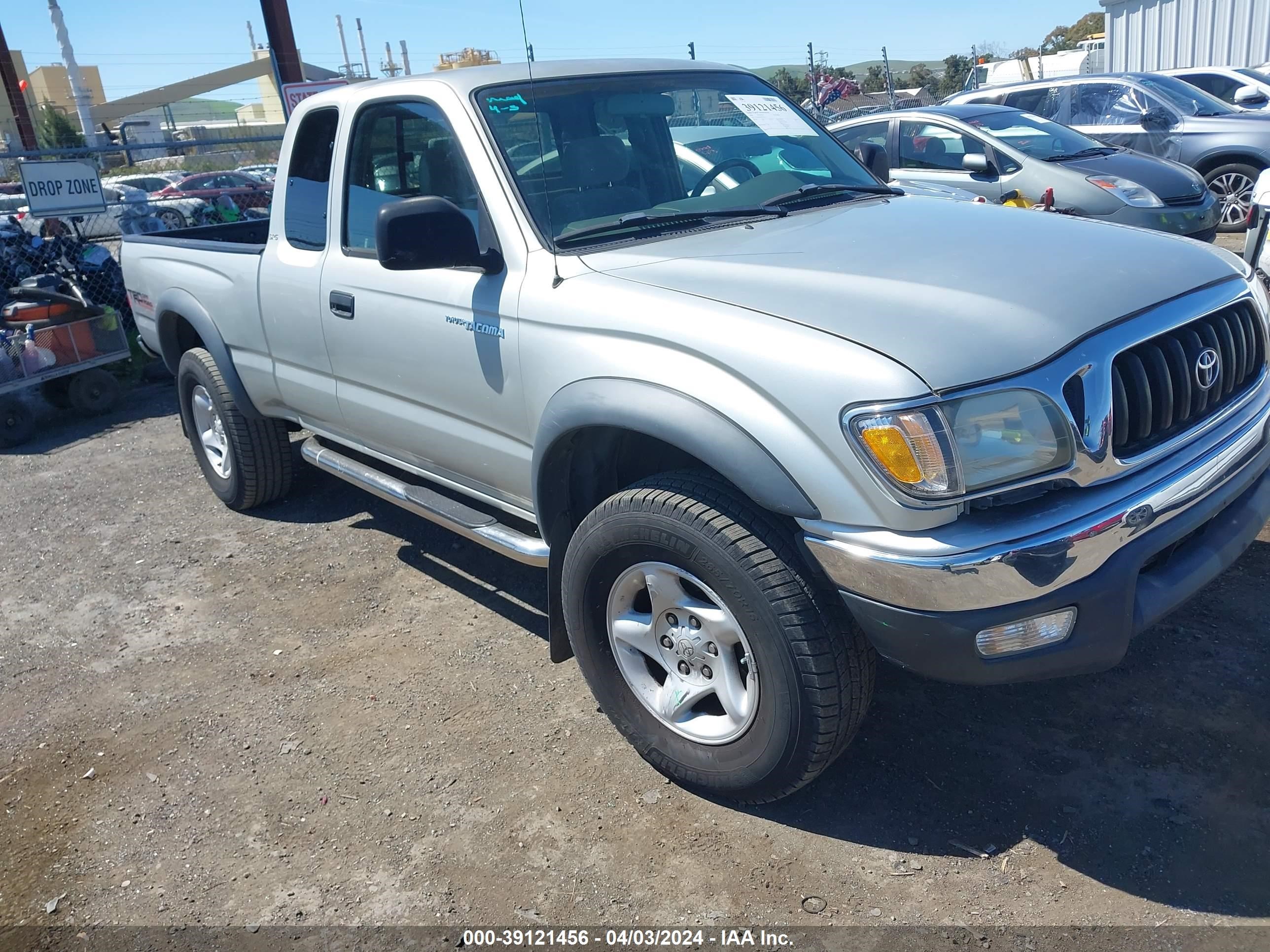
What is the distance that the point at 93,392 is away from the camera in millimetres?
7688

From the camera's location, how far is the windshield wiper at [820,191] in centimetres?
354

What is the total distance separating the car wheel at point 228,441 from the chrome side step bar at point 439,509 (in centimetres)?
63

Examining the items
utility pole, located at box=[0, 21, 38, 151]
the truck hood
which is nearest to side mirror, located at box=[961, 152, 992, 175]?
the truck hood

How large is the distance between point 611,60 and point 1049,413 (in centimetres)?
240

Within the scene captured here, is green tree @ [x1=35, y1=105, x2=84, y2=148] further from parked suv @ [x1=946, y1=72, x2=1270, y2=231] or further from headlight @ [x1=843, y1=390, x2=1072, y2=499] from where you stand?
headlight @ [x1=843, y1=390, x2=1072, y2=499]

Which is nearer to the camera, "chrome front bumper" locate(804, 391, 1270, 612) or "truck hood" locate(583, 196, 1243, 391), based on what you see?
"chrome front bumper" locate(804, 391, 1270, 612)

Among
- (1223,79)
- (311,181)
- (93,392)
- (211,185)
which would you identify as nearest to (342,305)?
(311,181)

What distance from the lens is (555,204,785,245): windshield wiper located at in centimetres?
315

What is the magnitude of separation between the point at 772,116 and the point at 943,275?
1671mm

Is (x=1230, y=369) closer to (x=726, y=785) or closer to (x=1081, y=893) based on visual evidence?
(x=1081, y=893)

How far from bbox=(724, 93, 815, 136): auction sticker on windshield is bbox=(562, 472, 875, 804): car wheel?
5.95 feet

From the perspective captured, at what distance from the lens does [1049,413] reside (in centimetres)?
226

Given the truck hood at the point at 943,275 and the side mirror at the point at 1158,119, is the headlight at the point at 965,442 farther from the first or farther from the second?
the side mirror at the point at 1158,119

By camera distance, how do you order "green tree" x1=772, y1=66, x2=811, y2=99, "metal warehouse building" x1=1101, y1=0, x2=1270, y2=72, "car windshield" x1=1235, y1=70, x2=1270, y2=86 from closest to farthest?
"car windshield" x1=1235, y1=70, x2=1270, y2=86, "metal warehouse building" x1=1101, y1=0, x2=1270, y2=72, "green tree" x1=772, y1=66, x2=811, y2=99
